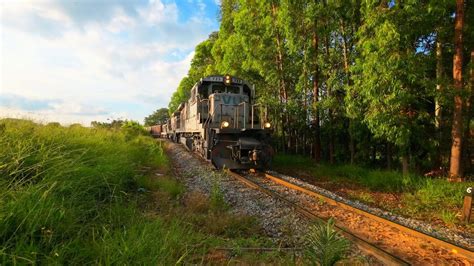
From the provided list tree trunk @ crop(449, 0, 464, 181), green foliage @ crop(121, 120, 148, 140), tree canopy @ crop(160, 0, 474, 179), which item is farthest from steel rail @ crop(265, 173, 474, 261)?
green foliage @ crop(121, 120, 148, 140)

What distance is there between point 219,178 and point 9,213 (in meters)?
7.15

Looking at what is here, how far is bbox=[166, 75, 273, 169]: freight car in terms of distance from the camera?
1184cm

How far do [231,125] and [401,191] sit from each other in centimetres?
619

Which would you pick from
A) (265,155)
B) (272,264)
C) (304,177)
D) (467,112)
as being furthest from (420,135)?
(272,264)

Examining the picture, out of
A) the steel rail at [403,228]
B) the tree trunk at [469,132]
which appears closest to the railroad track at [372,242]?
the steel rail at [403,228]

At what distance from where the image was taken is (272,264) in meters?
4.01

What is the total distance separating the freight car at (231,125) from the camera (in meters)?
11.8

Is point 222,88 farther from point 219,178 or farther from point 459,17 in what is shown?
point 459,17

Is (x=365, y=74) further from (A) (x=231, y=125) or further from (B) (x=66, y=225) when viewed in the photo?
(B) (x=66, y=225)

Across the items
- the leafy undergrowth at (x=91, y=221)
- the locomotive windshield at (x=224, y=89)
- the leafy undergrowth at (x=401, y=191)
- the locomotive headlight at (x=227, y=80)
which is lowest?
the leafy undergrowth at (x=401, y=191)

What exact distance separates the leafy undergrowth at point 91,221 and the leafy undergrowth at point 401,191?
4.10m

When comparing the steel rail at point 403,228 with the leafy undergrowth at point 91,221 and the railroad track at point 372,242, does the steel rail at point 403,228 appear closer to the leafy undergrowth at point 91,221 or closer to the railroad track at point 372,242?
Answer: the railroad track at point 372,242

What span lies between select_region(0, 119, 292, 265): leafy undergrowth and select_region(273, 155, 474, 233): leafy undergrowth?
4098mm

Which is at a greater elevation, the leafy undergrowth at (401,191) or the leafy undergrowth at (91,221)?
the leafy undergrowth at (91,221)
